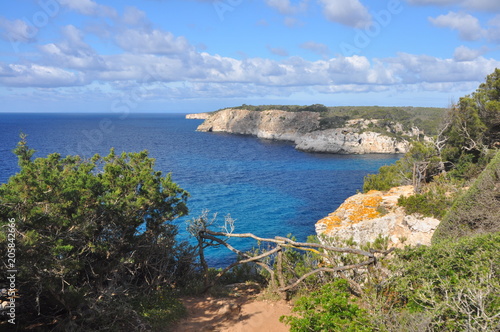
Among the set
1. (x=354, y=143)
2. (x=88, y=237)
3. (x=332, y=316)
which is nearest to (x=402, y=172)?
(x=332, y=316)

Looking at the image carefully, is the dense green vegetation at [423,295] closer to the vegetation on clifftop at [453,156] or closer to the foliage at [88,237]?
the foliage at [88,237]

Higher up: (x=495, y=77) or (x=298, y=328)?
(x=495, y=77)

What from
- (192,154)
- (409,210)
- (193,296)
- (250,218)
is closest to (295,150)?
(192,154)

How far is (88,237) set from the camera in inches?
259

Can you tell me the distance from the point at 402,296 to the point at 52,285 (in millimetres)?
6027

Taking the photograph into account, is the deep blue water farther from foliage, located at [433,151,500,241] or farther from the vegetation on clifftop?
foliage, located at [433,151,500,241]

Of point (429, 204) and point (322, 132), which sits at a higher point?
point (322, 132)

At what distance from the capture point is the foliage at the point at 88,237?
5.09 m

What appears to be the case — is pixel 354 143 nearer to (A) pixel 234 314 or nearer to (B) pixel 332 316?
(A) pixel 234 314

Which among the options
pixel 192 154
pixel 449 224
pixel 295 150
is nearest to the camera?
pixel 449 224

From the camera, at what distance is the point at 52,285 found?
204 inches

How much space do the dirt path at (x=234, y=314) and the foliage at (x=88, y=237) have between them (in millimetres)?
1128

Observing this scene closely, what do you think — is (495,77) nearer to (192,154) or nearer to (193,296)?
(193,296)

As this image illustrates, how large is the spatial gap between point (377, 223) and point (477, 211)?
4111mm
